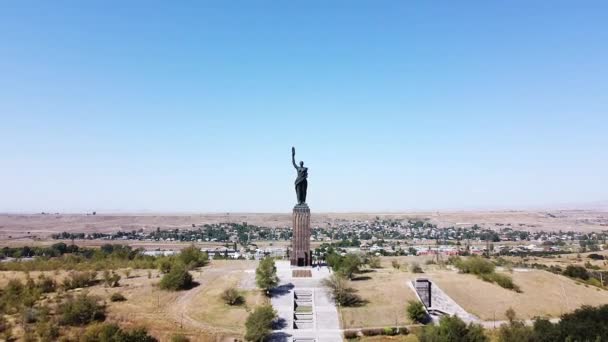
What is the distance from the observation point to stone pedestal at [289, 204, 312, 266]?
41.4 metres

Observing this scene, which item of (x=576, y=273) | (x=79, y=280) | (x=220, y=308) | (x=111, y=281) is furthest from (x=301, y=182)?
(x=576, y=273)

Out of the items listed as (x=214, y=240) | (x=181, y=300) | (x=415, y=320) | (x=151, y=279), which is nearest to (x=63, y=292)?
(x=151, y=279)

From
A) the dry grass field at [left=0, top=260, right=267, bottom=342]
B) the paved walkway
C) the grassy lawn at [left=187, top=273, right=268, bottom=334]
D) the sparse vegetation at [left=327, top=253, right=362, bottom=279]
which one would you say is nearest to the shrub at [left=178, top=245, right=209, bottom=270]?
the dry grass field at [left=0, top=260, right=267, bottom=342]

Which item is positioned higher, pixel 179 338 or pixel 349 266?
pixel 349 266

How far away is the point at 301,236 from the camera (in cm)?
4169

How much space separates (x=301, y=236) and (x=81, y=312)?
790 inches

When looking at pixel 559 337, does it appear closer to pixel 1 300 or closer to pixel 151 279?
pixel 151 279

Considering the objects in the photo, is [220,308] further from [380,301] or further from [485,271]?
[485,271]

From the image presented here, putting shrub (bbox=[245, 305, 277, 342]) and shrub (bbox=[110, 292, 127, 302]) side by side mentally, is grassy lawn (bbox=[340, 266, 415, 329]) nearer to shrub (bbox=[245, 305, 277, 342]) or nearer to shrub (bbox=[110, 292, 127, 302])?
shrub (bbox=[245, 305, 277, 342])

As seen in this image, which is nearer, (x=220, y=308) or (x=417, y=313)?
(x=417, y=313)

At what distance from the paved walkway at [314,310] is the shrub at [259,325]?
1374 mm

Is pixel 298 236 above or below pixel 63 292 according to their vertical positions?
above

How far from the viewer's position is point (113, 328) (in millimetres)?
25281

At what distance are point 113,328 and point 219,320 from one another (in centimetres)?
748
